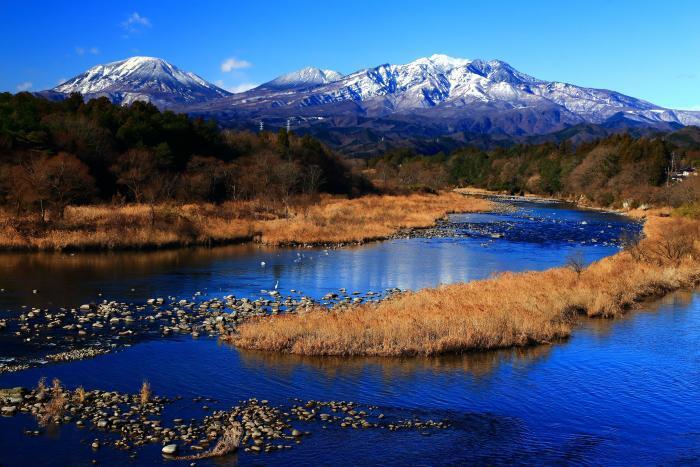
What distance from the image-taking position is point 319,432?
39.6 ft

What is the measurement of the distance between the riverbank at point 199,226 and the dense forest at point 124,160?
6.98 feet

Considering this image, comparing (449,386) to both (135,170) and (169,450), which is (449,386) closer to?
(169,450)

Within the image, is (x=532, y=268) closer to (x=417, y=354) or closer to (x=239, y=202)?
(x=417, y=354)

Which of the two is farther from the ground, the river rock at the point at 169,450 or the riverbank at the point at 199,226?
the riverbank at the point at 199,226

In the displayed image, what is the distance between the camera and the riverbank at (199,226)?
35.5m

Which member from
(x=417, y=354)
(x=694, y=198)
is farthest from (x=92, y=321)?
(x=694, y=198)

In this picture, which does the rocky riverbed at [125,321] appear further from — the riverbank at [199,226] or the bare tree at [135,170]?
the bare tree at [135,170]

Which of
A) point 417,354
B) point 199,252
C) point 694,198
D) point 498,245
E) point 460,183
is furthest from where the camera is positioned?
point 460,183

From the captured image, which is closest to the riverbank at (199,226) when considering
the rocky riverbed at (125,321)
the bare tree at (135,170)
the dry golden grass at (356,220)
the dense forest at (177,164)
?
the dry golden grass at (356,220)

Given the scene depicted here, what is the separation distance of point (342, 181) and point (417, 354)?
209ft

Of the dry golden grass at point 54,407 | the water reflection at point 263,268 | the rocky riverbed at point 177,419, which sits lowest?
the rocky riverbed at point 177,419

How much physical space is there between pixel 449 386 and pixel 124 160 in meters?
44.5

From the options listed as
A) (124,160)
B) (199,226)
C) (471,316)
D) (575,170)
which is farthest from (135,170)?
(575,170)

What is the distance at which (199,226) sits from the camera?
134ft
